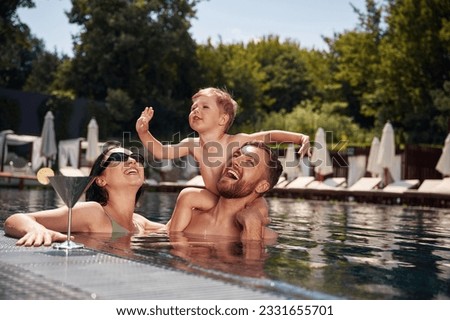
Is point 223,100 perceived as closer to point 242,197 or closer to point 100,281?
point 242,197

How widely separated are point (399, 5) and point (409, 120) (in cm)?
659

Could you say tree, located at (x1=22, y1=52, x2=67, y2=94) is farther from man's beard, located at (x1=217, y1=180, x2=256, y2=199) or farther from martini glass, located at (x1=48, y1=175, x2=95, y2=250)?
martini glass, located at (x1=48, y1=175, x2=95, y2=250)

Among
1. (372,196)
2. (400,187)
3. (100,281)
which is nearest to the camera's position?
(100,281)

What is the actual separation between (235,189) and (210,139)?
23.6 inches

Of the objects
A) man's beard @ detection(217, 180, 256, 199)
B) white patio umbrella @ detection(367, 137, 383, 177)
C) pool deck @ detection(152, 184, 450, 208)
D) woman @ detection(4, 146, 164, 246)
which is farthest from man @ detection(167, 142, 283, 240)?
white patio umbrella @ detection(367, 137, 383, 177)

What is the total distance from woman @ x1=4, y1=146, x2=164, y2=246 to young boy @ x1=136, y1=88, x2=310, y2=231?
0.30m

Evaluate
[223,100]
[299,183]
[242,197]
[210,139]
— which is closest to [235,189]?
[242,197]

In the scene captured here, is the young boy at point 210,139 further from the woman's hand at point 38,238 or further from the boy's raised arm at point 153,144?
the woman's hand at point 38,238

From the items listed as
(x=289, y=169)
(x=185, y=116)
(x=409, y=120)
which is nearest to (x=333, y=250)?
(x=289, y=169)

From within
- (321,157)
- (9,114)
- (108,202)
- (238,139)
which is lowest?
(108,202)

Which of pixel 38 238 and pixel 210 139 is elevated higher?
pixel 210 139

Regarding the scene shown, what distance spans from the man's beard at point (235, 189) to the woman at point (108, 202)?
789 millimetres

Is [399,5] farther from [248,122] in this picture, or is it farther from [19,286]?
[19,286]

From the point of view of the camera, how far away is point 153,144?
591cm
